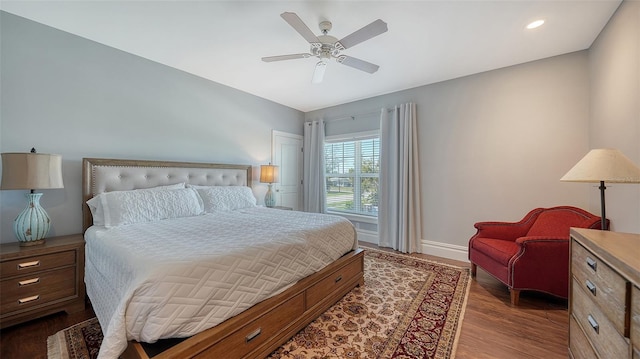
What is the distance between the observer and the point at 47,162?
201 cm

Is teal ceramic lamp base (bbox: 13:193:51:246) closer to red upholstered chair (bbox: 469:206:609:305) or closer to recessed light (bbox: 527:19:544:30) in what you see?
red upholstered chair (bbox: 469:206:609:305)

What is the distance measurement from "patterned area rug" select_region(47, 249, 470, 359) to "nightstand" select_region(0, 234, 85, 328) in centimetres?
30

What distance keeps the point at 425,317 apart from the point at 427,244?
179 centimetres

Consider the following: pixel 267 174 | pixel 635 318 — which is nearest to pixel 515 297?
pixel 635 318

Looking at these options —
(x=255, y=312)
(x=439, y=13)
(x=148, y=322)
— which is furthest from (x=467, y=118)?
(x=148, y=322)

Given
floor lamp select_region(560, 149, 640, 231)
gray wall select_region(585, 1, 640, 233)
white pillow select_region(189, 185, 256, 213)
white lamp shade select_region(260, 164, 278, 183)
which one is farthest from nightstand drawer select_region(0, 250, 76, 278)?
gray wall select_region(585, 1, 640, 233)

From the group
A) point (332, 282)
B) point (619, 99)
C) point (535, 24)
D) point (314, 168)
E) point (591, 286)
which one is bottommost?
point (332, 282)

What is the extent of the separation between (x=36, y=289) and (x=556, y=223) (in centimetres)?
486

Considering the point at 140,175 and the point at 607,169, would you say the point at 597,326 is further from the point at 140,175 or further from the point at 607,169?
the point at 140,175

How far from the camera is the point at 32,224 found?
1.97 metres

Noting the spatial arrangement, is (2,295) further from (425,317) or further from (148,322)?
(425,317)

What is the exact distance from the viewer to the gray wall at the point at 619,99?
1755 millimetres

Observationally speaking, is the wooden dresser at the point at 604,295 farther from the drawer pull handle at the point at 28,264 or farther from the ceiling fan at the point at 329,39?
the drawer pull handle at the point at 28,264

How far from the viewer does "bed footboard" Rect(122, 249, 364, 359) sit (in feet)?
Result: 3.86
